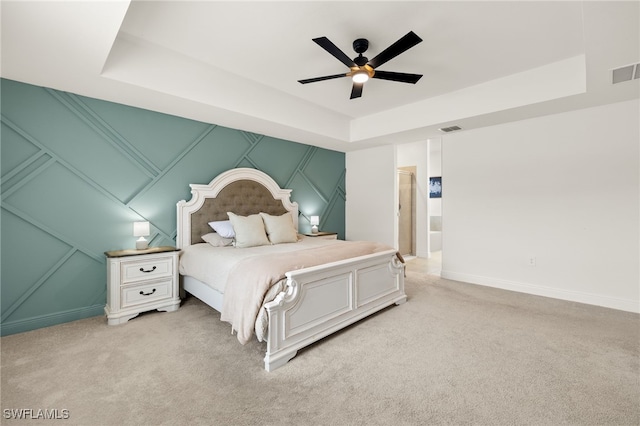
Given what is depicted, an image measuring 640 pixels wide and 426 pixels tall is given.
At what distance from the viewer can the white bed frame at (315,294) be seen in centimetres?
212

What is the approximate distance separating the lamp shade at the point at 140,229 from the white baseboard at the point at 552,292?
435 centimetres

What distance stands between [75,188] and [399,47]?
11.2 feet

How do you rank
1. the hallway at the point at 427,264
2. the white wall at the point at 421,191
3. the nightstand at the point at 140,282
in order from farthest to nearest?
the white wall at the point at 421,191, the hallway at the point at 427,264, the nightstand at the point at 140,282

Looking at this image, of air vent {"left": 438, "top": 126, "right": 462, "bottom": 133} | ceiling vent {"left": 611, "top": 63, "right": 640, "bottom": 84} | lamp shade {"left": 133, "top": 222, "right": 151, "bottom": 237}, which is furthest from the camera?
air vent {"left": 438, "top": 126, "right": 462, "bottom": 133}

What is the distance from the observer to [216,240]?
353cm

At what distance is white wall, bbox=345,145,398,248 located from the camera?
17.8ft

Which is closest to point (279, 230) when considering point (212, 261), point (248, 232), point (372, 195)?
point (248, 232)

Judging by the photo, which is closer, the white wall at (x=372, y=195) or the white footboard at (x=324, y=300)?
the white footboard at (x=324, y=300)

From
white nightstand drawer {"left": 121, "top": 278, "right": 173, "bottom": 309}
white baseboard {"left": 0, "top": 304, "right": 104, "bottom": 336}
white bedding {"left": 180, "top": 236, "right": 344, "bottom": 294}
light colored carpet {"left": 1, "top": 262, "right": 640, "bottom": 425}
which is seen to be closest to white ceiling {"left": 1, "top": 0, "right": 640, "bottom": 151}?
white bedding {"left": 180, "top": 236, "right": 344, "bottom": 294}

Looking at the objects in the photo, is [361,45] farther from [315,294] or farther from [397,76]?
[315,294]

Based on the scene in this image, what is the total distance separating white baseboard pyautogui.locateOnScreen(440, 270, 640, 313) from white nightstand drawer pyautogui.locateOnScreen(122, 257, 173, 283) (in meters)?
4.08

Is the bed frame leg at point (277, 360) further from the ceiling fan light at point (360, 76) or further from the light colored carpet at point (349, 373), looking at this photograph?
the ceiling fan light at point (360, 76)

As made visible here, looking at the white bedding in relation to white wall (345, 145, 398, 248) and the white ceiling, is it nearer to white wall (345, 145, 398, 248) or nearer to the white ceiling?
the white ceiling

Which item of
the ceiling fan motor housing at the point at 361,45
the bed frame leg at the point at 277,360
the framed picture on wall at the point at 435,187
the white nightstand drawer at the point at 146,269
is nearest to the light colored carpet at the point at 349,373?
the bed frame leg at the point at 277,360
